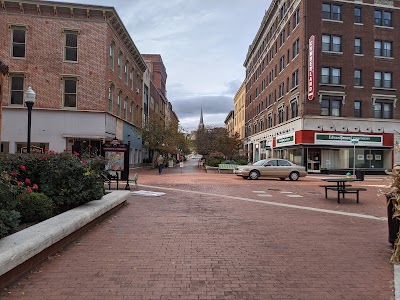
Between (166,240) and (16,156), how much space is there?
13.9 feet

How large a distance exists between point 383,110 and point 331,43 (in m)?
8.52

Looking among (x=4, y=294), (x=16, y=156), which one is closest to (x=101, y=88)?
(x=16, y=156)

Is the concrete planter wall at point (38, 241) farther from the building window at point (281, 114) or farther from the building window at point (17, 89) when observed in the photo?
the building window at point (281, 114)

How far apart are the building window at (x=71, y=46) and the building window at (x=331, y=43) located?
22305 mm

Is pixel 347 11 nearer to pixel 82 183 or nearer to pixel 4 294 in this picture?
pixel 82 183

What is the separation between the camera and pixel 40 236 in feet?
17.0

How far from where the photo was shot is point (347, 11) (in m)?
34.5

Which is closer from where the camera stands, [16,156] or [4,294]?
[4,294]

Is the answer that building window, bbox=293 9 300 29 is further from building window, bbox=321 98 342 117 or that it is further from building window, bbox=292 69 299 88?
building window, bbox=321 98 342 117

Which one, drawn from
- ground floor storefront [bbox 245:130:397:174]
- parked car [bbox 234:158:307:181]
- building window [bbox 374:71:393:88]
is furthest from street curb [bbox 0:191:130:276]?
building window [bbox 374:71:393:88]

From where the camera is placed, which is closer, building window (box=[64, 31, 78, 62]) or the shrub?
the shrub

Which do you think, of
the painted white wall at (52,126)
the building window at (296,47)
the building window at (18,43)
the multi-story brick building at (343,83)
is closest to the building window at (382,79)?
the multi-story brick building at (343,83)

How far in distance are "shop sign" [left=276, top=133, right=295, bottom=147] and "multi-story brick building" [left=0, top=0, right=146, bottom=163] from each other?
18.1 m

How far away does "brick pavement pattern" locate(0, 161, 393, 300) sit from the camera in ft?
14.2
